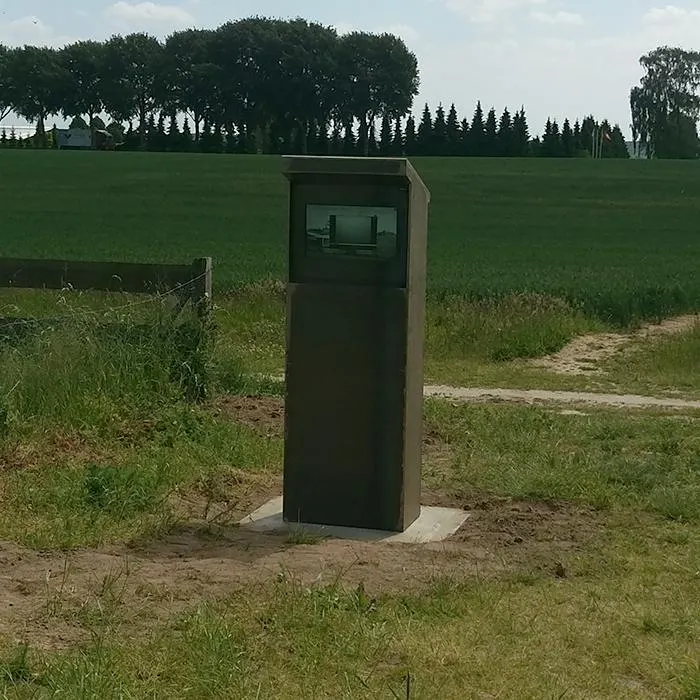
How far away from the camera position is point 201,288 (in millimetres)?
10531

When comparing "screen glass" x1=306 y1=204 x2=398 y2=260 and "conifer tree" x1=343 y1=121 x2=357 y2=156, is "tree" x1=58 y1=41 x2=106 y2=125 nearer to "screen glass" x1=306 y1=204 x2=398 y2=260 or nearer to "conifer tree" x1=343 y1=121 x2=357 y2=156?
"conifer tree" x1=343 y1=121 x2=357 y2=156

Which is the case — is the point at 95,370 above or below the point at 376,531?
above

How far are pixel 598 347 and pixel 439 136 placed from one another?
299 ft

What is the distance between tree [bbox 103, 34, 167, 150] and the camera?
366ft

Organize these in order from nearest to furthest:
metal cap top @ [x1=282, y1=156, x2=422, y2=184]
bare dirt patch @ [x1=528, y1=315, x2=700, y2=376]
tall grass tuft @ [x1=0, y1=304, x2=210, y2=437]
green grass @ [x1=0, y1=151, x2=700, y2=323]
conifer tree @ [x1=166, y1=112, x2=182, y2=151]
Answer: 1. metal cap top @ [x1=282, y1=156, x2=422, y2=184]
2. tall grass tuft @ [x1=0, y1=304, x2=210, y2=437]
3. bare dirt patch @ [x1=528, y1=315, x2=700, y2=376]
4. green grass @ [x1=0, y1=151, x2=700, y2=323]
5. conifer tree @ [x1=166, y1=112, x2=182, y2=151]

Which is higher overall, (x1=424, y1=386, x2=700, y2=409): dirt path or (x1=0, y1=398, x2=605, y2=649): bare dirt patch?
(x1=0, y1=398, x2=605, y2=649): bare dirt patch

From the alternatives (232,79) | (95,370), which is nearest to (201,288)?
(95,370)

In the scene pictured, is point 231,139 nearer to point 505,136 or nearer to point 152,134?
point 152,134

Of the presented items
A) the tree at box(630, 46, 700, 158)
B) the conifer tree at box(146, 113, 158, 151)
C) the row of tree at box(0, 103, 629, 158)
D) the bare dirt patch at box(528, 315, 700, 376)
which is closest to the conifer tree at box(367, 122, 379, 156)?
the row of tree at box(0, 103, 629, 158)

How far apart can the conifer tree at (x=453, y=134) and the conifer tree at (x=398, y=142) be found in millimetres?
4232

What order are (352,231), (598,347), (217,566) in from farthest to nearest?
1. (598,347)
2. (352,231)
3. (217,566)

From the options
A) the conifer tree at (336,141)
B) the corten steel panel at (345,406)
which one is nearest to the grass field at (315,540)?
the corten steel panel at (345,406)

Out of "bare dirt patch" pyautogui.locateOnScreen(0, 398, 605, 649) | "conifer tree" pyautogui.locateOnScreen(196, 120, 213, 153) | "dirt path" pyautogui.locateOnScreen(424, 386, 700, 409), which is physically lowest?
"dirt path" pyautogui.locateOnScreen(424, 386, 700, 409)

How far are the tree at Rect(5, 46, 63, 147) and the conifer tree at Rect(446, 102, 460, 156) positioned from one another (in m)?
36.2
